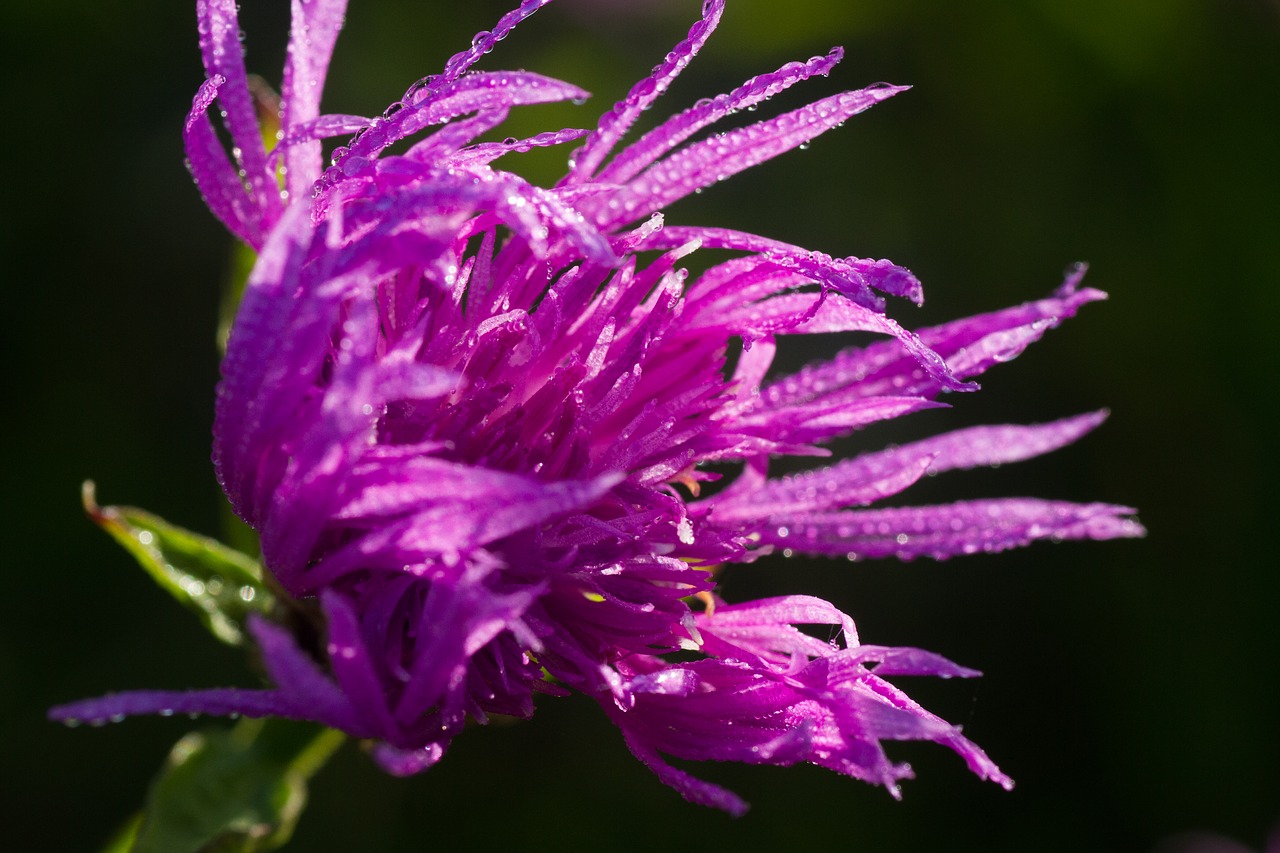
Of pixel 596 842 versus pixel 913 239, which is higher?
pixel 913 239

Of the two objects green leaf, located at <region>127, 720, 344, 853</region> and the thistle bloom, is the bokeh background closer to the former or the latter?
green leaf, located at <region>127, 720, 344, 853</region>

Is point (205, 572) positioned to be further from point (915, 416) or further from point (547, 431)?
point (915, 416)

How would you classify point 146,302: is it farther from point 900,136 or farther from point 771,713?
point 771,713

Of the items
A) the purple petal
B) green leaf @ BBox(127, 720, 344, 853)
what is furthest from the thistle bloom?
green leaf @ BBox(127, 720, 344, 853)

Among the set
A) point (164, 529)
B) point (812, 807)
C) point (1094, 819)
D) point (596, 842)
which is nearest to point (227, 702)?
point (164, 529)

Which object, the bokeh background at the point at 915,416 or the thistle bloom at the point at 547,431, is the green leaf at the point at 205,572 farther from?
the bokeh background at the point at 915,416

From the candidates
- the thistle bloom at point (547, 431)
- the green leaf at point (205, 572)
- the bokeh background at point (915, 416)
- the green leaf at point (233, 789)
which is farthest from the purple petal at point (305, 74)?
the bokeh background at point (915, 416)

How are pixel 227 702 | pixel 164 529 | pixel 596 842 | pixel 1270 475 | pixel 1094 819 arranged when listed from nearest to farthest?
pixel 227 702, pixel 164 529, pixel 596 842, pixel 1094 819, pixel 1270 475

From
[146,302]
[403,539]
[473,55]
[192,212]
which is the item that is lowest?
[146,302]
